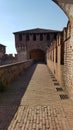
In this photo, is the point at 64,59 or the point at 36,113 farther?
the point at 64,59

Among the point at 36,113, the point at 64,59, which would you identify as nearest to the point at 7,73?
the point at 64,59

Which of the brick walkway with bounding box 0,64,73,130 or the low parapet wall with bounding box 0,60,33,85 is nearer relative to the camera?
the brick walkway with bounding box 0,64,73,130

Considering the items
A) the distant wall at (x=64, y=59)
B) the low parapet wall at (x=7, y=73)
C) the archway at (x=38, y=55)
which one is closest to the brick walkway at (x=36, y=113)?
the distant wall at (x=64, y=59)

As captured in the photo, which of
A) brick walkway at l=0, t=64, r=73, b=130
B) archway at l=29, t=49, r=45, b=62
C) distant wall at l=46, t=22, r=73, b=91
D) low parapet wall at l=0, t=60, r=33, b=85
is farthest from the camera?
archway at l=29, t=49, r=45, b=62

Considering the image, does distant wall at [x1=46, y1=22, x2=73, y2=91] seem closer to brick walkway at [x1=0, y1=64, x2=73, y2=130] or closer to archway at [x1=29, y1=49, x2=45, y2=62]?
brick walkway at [x1=0, y1=64, x2=73, y2=130]

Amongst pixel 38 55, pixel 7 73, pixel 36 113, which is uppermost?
pixel 38 55

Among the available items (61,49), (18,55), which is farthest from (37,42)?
(61,49)

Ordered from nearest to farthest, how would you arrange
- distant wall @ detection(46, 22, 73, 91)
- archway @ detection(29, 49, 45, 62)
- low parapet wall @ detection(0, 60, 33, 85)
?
1. distant wall @ detection(46, 22, 73, 91)
2. low parapet wall @ detection(0, 60, 33, 85)
3. archway @ detection(29, 49, 45, 62)

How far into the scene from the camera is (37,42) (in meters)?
39.5

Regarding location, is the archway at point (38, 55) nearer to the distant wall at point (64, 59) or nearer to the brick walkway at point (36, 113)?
the distant wall at point (64, 59)

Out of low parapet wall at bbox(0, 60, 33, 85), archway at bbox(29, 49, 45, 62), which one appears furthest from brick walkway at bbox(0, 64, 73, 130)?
archway at bbox(29, 49, 45, 62)

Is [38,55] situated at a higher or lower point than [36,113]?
higher

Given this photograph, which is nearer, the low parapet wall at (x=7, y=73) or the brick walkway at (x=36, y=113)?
the brick walkway at (x=36, y=113)

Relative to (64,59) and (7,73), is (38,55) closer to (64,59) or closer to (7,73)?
(7,73)
